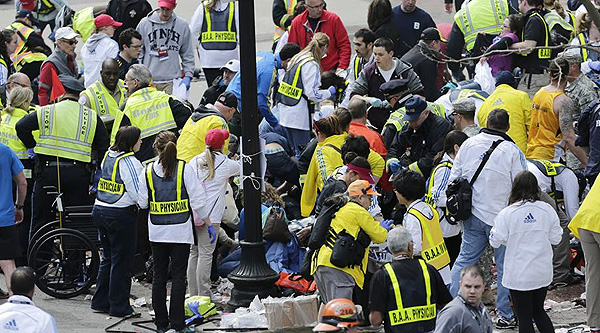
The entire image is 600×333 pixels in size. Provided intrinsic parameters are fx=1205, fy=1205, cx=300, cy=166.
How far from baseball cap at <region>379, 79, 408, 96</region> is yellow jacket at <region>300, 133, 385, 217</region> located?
3.36 ft

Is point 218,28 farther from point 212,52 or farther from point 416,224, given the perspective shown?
point 416,224

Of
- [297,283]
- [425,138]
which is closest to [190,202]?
[297,283]

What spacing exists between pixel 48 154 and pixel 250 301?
2.81 meters

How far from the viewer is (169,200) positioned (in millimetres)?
11297

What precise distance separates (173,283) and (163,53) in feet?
18.6

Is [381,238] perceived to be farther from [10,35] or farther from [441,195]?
[10,35]

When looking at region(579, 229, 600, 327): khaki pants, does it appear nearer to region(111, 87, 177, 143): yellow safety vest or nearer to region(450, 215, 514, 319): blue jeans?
region(450, 215, 514, 319): blue jeans

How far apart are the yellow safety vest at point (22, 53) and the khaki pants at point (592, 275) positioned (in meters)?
9.45

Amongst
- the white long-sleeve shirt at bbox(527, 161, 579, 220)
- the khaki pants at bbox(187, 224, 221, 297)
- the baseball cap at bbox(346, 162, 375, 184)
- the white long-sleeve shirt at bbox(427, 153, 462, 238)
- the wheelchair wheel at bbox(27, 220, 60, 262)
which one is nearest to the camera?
the baseball cap at bbox(346, 162, 375, 184)

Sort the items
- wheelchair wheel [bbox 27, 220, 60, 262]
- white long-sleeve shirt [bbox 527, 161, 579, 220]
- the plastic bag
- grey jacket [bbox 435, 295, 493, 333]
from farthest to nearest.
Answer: the plastic bag
wheelchair wheel [bbox 27, 220, 60, 262]
white long-sleeve shirt [bbox 527, 161, 579, 220]
grey jacket [bbox 435, 295, 493, 333]

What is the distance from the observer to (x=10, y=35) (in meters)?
16.8

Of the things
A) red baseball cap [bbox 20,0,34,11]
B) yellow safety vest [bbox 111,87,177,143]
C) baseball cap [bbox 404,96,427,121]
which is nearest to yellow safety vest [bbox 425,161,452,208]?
baseball cap [bbox 404,96,427,121]

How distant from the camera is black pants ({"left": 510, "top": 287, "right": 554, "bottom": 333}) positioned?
10.4m

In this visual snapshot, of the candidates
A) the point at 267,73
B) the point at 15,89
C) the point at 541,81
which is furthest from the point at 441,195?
the point at 541,81
